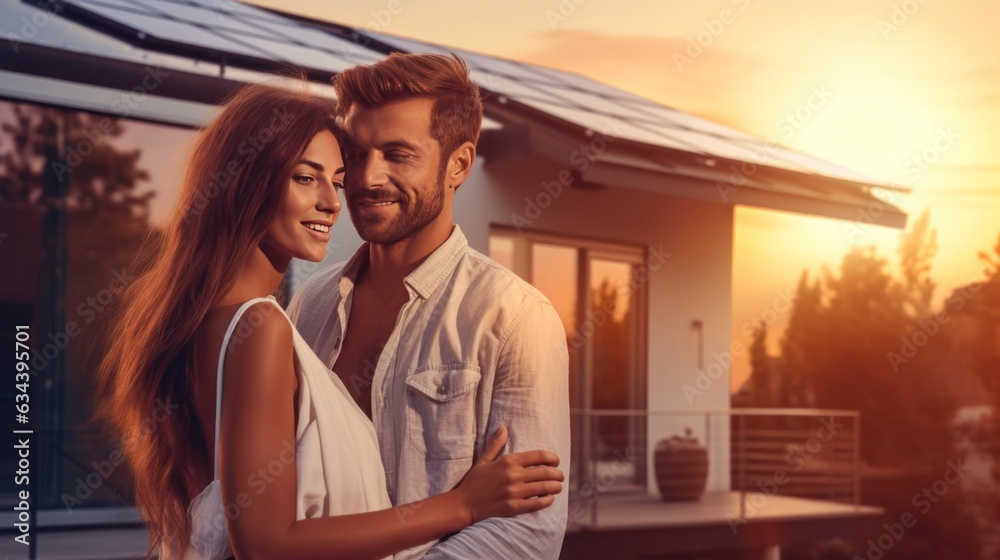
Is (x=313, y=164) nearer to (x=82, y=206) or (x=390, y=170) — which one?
(x=390, y=170)

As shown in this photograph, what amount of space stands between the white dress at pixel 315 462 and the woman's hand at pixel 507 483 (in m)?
0.20

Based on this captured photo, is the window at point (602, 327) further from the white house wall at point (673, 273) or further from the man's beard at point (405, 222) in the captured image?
the man's beard at point (405, 222)

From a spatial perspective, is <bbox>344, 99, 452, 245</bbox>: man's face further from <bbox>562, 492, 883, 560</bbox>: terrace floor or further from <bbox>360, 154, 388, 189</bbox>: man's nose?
<bbox>562, 492, 883, 560</bbox>: terrace floor

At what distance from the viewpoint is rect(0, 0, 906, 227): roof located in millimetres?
5715

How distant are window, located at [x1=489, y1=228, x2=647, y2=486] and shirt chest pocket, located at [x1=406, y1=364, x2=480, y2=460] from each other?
609 centimetres

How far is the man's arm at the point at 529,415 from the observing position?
2.08m

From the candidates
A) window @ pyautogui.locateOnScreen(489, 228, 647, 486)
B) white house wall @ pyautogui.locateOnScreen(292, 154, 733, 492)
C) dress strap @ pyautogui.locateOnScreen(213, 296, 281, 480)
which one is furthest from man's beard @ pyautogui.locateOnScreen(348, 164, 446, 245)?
window @ pyautogui.locateOnScreen(489, 228, 647, 486)

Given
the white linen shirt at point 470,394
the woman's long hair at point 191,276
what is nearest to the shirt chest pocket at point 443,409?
the white linen shirt at point 470,394

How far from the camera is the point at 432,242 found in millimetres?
2436

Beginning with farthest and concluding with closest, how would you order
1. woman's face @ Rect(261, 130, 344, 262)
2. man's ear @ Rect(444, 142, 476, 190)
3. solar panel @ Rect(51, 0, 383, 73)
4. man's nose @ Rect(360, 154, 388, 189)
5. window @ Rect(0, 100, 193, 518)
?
window @ Rect(0, 100, 193, 518) → solar panel @ Rect(51, 0, 383, 73) → man's ear @ Rect(444, 142, 476, 190) → man's nose @ Rect(360, 154, 388, 189) → woman's face @ Rect(261, 130, 344, 262)

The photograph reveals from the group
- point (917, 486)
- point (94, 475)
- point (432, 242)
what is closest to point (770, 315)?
point (917, 486)

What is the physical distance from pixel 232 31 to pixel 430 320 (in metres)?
4.92

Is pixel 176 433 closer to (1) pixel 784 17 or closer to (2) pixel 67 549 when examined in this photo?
(2) pixel 67 549

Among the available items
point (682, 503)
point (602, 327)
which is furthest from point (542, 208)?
point (682, 503)
